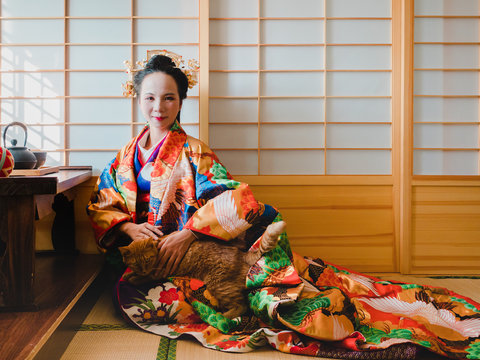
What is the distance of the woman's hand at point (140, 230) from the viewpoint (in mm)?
2119

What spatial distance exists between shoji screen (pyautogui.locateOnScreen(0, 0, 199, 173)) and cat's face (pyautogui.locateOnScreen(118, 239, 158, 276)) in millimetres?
1240

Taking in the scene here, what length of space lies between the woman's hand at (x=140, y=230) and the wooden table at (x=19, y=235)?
0.51 m

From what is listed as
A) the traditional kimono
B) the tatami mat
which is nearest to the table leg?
the tatami mat

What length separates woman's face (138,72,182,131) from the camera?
7.79 feet

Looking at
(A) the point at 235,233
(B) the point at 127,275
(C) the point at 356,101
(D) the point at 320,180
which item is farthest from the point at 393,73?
(B) the point at 127,275

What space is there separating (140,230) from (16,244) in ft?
1.97

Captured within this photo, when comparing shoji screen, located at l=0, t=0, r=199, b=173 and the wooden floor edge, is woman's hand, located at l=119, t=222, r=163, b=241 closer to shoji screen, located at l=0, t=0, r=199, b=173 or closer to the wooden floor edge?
the wooden floor edge

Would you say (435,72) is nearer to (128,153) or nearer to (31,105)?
(128,153)

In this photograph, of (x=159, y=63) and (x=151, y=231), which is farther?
(x=159, y=63)

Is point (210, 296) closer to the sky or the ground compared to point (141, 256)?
closer to the ground

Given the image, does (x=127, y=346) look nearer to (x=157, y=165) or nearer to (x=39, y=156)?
(x=157, y=165)

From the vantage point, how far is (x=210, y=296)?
78.3 inches

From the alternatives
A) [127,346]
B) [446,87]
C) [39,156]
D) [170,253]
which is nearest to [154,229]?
[170,253]

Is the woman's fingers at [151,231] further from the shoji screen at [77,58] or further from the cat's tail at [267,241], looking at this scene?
the shoji screen at [77,58]
